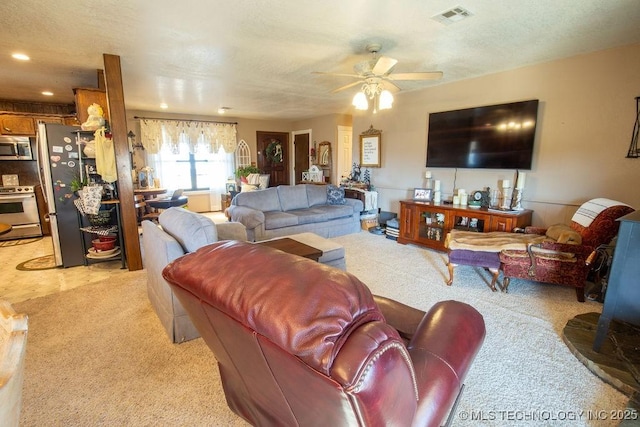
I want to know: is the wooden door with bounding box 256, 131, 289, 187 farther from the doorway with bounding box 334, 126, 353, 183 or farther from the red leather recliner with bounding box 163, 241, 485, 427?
the red leather recliner with bounding box 163, 241, 485, 427

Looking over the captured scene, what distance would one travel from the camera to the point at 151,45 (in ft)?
9.50

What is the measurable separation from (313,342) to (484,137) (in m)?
4.22

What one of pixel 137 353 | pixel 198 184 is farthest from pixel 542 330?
pixel 198 184

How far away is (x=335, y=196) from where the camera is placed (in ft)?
17.9

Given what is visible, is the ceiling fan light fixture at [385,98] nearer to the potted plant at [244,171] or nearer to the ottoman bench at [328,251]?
the ottoman bench at [328,251]

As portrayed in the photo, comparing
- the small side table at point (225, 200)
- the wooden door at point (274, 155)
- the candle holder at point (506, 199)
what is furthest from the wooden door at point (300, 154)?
the candle holder at point (506, 199)

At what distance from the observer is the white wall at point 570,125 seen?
9.90 ft

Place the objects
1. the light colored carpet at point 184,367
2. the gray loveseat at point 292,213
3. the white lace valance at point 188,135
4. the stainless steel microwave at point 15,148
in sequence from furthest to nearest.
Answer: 1. the white lace valance at point 188,135
2. the stainless steel microwave at point 15,148
3. the gray loveseat at point 292,213
4. the light colored carpet at point 184,367

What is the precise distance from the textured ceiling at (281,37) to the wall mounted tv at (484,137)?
52 cm

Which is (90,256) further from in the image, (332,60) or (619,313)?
(619,313)

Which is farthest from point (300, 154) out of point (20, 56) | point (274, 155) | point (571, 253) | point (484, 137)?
point (571, 253)

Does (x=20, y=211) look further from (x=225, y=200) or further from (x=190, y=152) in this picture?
(x=225, y=200)

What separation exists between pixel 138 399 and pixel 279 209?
357cm

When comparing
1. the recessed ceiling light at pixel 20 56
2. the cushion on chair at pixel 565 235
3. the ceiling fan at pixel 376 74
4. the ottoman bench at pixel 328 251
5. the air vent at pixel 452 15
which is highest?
the recessed ceiling light at pixel 20 56
